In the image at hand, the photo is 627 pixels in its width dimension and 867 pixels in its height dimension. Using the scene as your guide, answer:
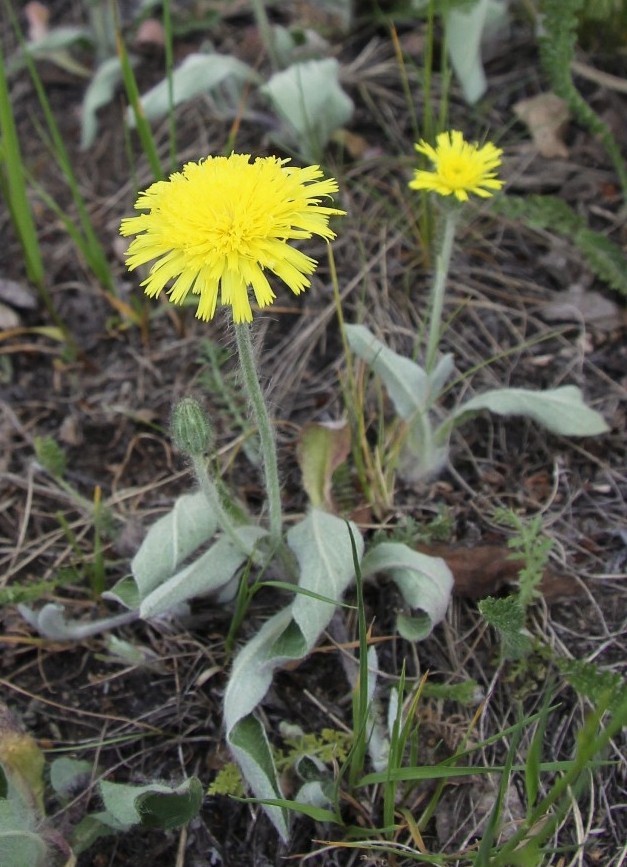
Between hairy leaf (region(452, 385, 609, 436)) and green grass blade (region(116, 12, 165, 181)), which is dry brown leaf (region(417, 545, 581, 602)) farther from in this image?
green grass blade (region(116, 12, 165, 181))

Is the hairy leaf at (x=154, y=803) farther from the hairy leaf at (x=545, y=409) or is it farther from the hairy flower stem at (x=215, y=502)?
the hairy leaf at (x=545, y=409)

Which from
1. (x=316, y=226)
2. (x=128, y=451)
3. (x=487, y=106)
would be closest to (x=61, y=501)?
(x=128, y=451)

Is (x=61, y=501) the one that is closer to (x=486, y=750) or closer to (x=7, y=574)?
(x=7, y=574)

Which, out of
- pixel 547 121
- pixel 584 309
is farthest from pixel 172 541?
pixel 547 121

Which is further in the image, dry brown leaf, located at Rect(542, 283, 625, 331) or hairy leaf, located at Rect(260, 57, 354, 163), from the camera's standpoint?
hairy leaf, located at Rect(260, 57, 354, 163)

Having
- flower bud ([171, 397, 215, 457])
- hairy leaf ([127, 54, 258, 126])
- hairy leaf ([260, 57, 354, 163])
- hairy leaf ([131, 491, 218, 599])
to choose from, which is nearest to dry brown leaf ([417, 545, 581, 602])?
hairy leaf ([131, 491, 218, 599])

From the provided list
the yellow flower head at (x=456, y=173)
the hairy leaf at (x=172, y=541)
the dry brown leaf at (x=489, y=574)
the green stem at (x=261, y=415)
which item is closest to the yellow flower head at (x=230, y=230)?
the green stem at (x=261, y=415)
